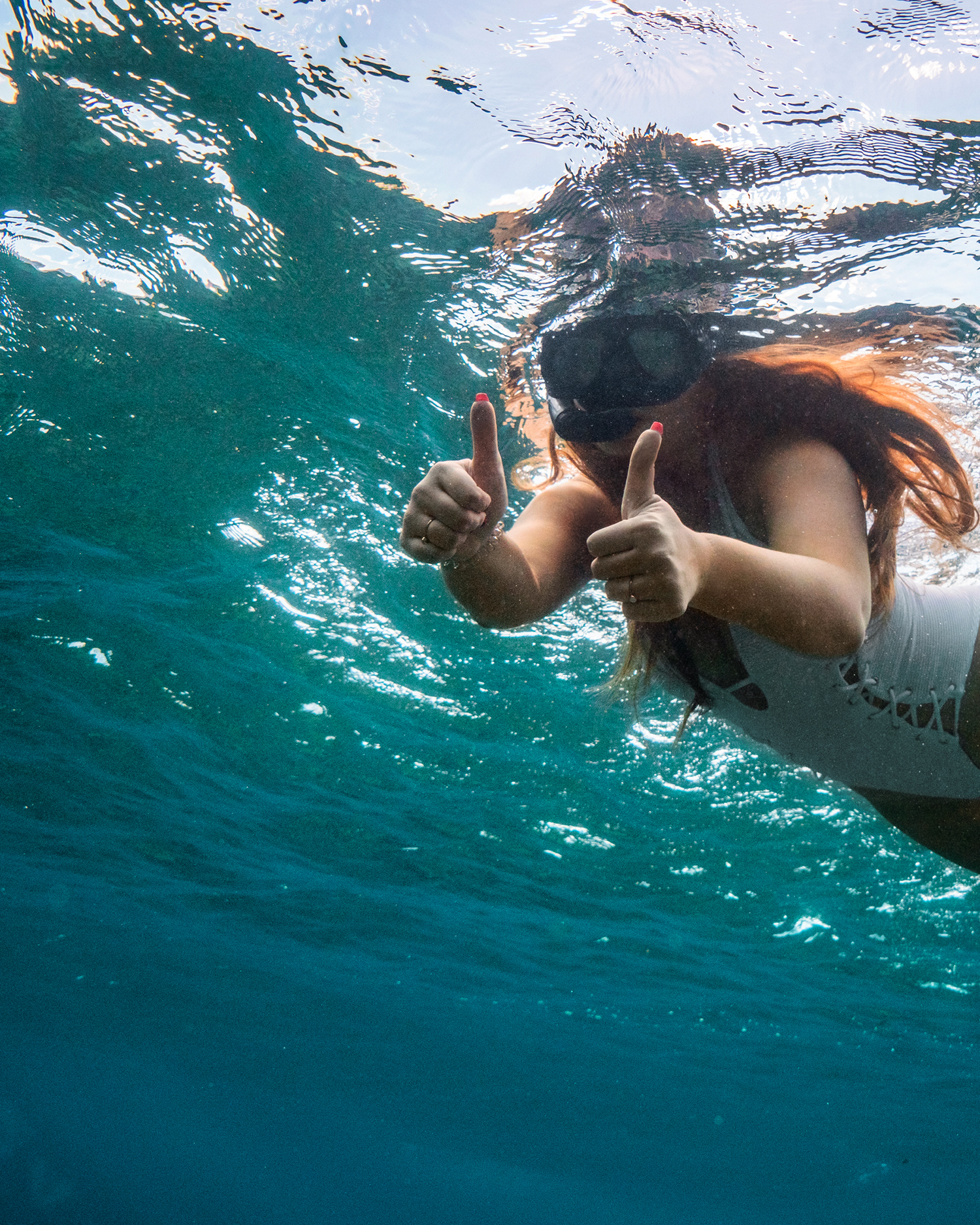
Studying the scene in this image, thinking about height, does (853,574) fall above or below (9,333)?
above

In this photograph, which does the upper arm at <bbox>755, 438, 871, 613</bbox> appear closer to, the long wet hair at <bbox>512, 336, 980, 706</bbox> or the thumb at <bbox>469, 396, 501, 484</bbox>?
the long wet hair at <bbox>512, 336, 980, 706</bbox>

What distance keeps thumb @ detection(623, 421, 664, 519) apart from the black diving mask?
1.03m

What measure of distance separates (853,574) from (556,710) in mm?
11327

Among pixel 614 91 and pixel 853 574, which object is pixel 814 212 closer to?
pixel 614 91

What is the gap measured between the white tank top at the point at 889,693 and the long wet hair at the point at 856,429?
241mm

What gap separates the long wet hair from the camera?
10.5 feet

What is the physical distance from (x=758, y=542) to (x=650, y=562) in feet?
4.15

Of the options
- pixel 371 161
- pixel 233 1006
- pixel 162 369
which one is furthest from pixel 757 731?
pixel 233 1006

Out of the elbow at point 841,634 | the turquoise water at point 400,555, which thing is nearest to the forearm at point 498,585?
the elbow at point 841,634

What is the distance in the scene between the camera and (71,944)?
114ft

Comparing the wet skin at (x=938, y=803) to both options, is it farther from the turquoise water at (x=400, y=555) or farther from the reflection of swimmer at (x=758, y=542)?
the turquoise water at (x=400, y=555)

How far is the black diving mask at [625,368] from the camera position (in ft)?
11.1

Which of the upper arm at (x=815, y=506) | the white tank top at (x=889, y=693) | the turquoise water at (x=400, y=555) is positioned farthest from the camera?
the turquoise water at (x=400, y=555)

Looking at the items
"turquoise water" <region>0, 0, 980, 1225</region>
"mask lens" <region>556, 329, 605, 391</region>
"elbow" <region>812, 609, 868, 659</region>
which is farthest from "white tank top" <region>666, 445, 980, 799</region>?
"turquoise water" <region>0, 0, 980, 1225</region>
